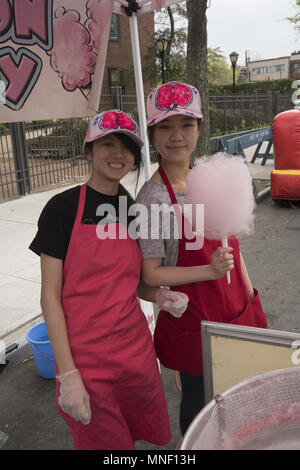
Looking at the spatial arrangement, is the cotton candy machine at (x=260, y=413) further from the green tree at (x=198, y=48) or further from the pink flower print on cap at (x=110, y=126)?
the green tree at (x=198, y=48)

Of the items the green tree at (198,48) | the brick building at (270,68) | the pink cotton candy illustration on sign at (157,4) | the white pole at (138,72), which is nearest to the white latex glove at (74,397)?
the white pole at (138,72)

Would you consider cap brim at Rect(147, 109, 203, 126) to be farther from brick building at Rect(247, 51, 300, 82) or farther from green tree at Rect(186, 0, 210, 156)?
brick building at Rect(247, 51, 300, 82)

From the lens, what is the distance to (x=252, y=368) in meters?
1.18

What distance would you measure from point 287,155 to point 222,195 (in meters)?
6.15

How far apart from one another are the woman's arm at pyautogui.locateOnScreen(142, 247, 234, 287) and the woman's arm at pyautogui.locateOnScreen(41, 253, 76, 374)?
327 millimetres

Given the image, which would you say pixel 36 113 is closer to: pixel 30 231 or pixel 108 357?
pixel 108 357

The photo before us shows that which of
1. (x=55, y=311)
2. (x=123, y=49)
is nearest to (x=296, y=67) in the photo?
(x=123, y=49)

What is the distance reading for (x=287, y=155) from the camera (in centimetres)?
685

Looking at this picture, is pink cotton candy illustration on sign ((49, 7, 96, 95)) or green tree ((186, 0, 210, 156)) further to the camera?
green tree ((186, 0, 210, 156))

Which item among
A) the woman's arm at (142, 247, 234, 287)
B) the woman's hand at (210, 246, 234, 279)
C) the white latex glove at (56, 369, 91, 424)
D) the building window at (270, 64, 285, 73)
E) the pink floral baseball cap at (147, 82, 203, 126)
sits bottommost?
the white latex glove at (56, 369, 91, 424)

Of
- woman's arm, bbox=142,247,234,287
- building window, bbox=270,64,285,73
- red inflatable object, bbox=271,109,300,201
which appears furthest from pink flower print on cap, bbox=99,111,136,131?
building window, bbox=270,64,285,73

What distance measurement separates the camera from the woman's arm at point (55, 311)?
1342mm

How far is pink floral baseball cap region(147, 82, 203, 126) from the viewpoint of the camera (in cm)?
141

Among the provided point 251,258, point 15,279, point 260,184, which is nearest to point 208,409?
point 15,279
